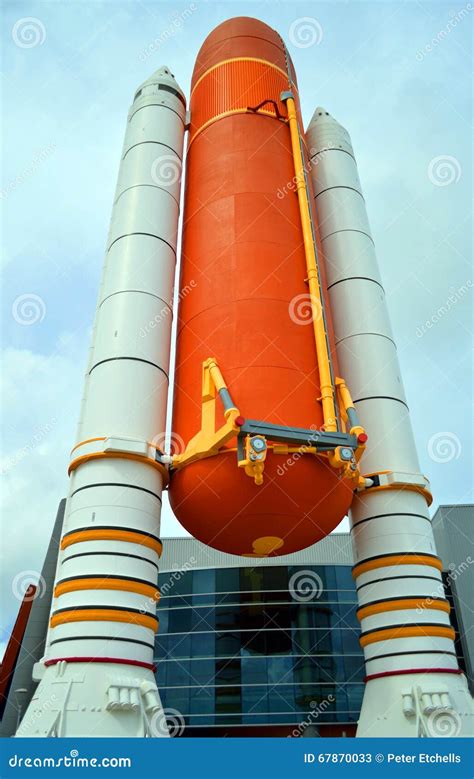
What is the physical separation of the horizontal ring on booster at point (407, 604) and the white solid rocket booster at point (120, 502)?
172 inches

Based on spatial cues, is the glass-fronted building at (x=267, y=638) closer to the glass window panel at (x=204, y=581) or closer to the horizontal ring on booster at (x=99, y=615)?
the glass window panel at (x=204, y=581)

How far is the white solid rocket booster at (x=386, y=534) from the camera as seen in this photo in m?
11.5

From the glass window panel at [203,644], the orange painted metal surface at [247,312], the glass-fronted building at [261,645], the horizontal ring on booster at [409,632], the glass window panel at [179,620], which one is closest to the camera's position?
the orange painted metal surface at [247,312]

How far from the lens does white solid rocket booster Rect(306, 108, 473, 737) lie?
453 inches

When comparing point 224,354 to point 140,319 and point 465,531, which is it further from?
point 465,531

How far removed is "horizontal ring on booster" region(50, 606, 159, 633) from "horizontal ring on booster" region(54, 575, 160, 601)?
13.1 inches

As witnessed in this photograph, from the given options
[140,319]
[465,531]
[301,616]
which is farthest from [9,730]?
[140,319]

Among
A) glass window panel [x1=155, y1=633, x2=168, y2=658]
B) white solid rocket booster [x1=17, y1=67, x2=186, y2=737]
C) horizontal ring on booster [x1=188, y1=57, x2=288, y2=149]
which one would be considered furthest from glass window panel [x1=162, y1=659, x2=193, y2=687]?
horizontal ring on booster [x1=188, y1=57, x2=288, y2=149]

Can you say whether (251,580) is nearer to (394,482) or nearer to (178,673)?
(178,673)

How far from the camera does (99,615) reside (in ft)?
35.2

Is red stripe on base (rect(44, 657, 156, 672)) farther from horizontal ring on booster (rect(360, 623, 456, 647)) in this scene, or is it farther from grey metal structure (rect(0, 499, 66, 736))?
grey metal structure (rect(0, 499, 66, 736))

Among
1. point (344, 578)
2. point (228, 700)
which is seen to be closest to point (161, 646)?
point (228, 700)

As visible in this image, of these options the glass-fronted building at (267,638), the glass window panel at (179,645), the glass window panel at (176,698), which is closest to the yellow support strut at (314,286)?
the glass-fronted building at (267,638)

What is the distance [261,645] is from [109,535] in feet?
60.6
